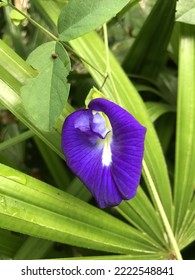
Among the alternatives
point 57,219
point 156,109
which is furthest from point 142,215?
point 156,109

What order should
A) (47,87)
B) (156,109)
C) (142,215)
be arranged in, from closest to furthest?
1. (47,87)
2. (142,215)
3. (156,109)

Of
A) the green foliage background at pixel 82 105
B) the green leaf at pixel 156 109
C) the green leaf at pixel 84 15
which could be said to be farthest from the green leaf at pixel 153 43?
the green leaf at pixel 84 15

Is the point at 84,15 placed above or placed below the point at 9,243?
above

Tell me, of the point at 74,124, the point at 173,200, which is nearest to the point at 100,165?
the point at 74,124

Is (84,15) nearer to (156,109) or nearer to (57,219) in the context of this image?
(57,219)

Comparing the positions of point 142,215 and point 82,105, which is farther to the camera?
point 82,105
